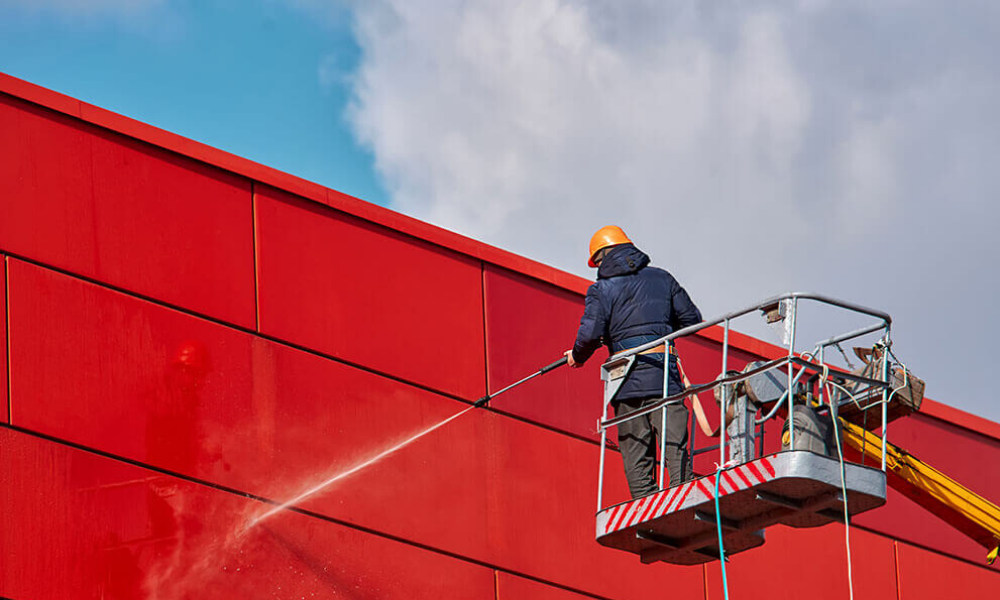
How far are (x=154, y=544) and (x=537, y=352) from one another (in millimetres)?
4472

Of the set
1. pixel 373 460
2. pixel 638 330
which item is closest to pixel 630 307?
pixel 638 330

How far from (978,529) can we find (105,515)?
6.89 metres

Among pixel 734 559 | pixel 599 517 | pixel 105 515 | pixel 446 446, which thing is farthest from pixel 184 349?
pixel 734 559

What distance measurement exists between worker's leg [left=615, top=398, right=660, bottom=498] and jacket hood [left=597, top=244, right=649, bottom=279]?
1049 millimetres

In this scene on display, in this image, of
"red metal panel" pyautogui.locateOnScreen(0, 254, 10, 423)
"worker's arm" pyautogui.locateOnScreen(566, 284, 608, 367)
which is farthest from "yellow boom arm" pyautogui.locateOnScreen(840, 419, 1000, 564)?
"red metal panel" pyautogui.locateOnScreen(0, 254, 10, 423)

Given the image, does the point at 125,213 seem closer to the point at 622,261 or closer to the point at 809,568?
the point at 622,261

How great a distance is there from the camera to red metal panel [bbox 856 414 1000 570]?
53.2 ft

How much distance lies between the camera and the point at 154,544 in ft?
35.3

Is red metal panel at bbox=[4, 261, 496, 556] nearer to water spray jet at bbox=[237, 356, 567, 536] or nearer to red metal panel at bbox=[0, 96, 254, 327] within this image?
water spray jet at bbox=[237, 356, 567, 536]

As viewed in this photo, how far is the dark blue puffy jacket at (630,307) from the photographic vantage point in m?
10.9

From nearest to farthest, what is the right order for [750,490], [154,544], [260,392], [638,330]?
[750,490], [154,544], [638,330], [260,392]

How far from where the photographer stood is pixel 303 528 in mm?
11633

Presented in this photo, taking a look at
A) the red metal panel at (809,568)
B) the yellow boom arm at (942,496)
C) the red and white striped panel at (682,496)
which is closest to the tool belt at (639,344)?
the red and white striped panel at (682,496)

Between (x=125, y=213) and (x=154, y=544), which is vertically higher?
(x=125, y=213)
